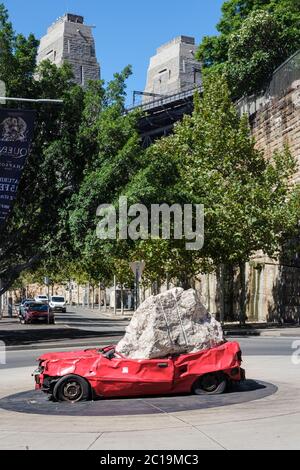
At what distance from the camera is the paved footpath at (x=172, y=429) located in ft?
27.0

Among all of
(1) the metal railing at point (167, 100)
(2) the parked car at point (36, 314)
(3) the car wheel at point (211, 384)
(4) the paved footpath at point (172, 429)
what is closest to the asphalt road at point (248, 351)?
(3) the car wheel at point (211, 384)

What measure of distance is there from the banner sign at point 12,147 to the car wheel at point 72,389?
1200 centimetres

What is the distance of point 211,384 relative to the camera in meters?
12.0

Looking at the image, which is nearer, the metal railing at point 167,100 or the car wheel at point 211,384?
the car wheel at point 211,384

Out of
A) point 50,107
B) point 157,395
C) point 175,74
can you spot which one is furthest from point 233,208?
point 175,74

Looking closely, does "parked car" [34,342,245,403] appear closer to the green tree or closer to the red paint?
the red paint

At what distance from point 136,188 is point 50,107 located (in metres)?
6.68

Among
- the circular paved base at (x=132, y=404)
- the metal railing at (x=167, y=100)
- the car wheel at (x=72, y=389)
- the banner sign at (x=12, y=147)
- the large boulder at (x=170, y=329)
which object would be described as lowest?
the circular paved base at (x=132, y=404)

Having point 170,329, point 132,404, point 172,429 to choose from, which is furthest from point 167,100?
point 172,429

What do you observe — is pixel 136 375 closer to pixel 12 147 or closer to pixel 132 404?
pixel 132 404

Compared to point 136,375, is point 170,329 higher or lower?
higher

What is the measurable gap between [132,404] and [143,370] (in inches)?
23.8

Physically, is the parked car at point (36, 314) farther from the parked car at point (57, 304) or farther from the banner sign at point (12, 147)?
the parked car at point (57, 304)

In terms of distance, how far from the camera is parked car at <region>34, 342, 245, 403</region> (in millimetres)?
11594
